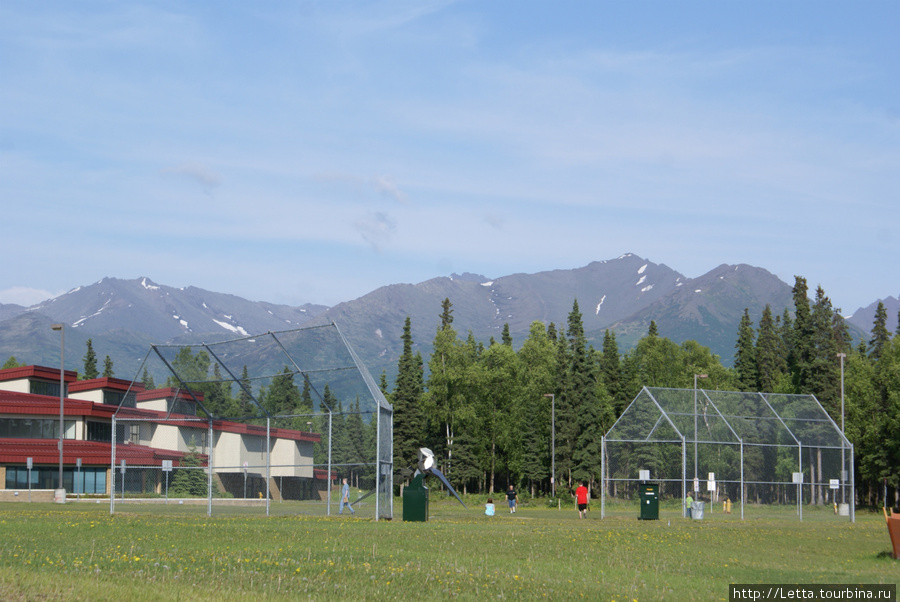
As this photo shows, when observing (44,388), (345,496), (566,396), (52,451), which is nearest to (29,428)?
(52,451)

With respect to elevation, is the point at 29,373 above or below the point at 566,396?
above

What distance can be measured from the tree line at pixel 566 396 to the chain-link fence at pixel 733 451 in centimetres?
2523

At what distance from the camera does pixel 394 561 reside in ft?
53.8

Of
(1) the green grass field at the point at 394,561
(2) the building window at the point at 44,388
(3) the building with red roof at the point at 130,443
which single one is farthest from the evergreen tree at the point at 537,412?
(1) the green grass field at the point at 394,561

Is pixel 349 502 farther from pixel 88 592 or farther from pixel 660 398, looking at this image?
pixel 88 592

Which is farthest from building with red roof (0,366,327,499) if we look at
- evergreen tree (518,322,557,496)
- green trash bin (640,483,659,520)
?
evergreen tree (518,322,557,496)

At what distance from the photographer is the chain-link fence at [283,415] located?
31719mm

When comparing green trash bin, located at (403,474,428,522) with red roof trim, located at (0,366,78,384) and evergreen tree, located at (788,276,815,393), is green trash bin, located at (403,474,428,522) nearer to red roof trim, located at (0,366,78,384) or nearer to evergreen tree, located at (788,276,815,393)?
red roof trim, located at (0,366,78,384)

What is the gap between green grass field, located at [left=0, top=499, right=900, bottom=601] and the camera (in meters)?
12.6

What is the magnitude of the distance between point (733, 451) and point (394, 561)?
3063 cm

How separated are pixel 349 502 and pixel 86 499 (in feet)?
98.4

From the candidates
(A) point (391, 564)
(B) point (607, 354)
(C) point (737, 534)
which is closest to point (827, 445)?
(C) point (737, 534)

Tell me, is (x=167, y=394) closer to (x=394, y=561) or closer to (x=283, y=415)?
(x=283, y=415)

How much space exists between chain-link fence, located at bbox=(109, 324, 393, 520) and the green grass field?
4535 millimetres
